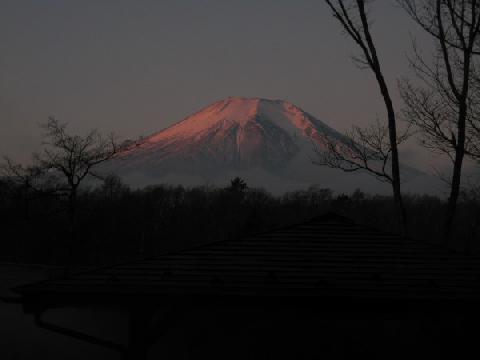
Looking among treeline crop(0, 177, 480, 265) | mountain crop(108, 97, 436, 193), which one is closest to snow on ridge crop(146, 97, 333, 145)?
mountain crop(108, 97, 436, 193)

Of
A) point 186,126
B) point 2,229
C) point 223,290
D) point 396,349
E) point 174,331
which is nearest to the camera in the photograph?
point 223,290

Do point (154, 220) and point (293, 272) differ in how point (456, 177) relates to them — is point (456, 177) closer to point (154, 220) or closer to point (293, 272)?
point (293, 272)

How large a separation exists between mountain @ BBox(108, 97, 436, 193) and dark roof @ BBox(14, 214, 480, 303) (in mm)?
131249

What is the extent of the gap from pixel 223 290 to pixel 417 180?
184 meters

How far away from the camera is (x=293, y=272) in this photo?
675cm

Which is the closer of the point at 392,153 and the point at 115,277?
the point at 115,277

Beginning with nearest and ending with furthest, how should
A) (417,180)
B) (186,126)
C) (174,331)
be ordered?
(174,331) → (186,126) → (417,180)

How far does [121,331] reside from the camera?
29.3ft

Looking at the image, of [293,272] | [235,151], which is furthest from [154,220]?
[235,151]

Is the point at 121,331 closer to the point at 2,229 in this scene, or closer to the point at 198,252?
the point at 198,252

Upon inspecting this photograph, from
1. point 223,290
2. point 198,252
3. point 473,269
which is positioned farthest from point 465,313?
point 198,252

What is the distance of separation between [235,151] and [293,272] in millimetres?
155004

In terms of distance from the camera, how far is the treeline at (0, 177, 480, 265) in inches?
1244

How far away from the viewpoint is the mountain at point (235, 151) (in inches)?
5842
